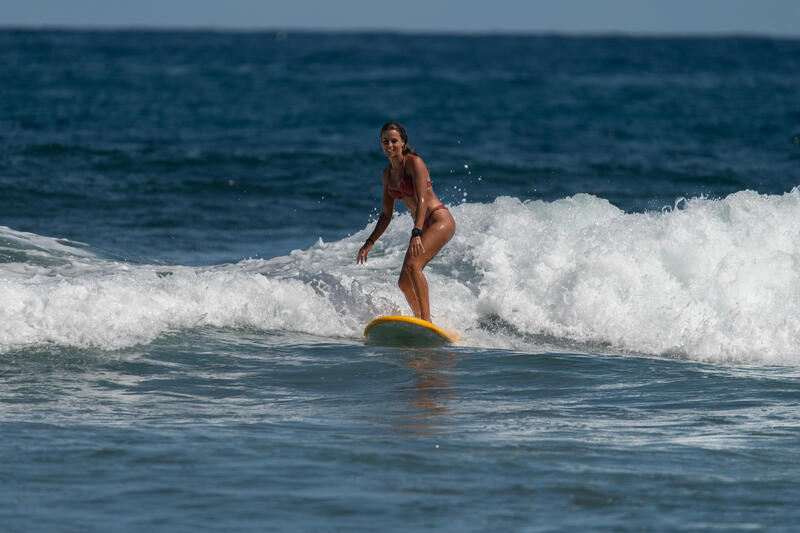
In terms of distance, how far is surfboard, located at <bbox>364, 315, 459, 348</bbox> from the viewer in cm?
852

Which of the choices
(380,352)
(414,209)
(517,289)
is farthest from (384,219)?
(517,289)

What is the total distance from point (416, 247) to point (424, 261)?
276mm

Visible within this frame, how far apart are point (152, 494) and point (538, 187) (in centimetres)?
1498

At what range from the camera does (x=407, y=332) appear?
859cm

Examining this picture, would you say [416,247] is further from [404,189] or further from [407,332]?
[407,332]

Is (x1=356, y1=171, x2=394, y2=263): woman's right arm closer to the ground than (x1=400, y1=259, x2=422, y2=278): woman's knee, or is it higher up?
higher up

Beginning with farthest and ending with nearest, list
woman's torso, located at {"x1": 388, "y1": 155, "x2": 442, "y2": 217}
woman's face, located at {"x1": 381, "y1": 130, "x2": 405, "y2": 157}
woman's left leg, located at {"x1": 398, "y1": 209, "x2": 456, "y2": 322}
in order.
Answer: woman's left leg, located at {"x1": 398, "y1": 209, "x2": 456, "y2": 322}, woman's torso, located at {"x1": 388, "y1": 155, "x2": 442, "y2": 217}, woman's face, located at {"x1": 381, "y1": 130, "x2": 405, "y2": 157}

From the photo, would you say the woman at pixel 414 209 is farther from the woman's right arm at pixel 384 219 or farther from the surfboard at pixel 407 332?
the surfboard at pixel 407 332

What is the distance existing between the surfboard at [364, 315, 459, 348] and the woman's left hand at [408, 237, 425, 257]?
1.74ft

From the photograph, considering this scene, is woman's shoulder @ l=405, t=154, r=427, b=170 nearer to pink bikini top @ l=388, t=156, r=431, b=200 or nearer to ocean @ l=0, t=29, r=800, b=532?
pink bikini top @ l=388, t=156, r=431, b=200

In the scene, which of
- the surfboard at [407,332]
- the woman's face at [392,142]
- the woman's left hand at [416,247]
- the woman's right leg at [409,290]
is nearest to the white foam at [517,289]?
the surfboard at [407,332]

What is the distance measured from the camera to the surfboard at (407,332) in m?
8.52

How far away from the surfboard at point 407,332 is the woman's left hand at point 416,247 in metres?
0.53

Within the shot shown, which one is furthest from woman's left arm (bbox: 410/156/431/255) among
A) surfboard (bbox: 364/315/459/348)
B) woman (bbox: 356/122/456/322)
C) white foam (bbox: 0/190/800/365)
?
white foam (bbox: 0/190/800/365)
